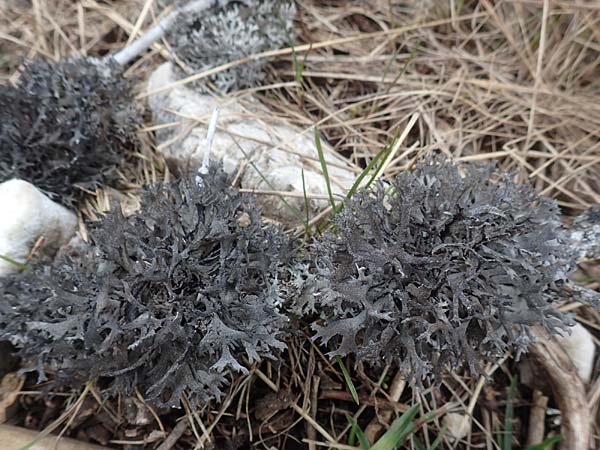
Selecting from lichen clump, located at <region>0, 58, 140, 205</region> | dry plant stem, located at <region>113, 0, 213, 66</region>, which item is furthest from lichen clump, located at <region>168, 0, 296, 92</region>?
lichen clump, located at <region>0, 58, 140, 205</region>

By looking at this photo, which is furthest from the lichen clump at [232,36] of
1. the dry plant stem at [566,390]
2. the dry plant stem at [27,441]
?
the dry plant stem at [566,390]

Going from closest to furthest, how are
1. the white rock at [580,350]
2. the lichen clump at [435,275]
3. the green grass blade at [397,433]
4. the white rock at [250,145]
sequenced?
the lichen clump at [435,275] → the green grass blade at [397,433] → the white rock at [580,350] → the white rock at [250,145]

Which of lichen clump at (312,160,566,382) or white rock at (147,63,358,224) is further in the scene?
white rock at (147,63,358,224)

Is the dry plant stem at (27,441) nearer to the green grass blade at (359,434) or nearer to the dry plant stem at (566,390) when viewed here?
the green grass blade at (359,434)

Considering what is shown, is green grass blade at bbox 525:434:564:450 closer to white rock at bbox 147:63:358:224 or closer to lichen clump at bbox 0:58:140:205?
Result: white rock at bbox 147:63:358:224

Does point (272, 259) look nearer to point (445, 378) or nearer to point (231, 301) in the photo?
point (231, 301)

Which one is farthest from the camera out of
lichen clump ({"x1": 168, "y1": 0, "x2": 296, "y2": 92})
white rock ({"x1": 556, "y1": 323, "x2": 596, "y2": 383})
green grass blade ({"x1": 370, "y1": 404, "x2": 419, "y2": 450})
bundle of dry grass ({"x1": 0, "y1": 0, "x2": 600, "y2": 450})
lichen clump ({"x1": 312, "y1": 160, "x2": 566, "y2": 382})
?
lichen clump ({"x1": 168, "y1": 0, "x2": 296, "y2": 92})

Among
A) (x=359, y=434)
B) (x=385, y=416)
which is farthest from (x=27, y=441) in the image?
(x=385, y=416)
